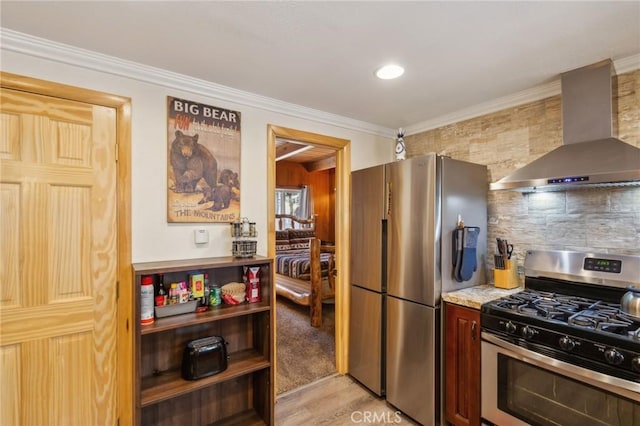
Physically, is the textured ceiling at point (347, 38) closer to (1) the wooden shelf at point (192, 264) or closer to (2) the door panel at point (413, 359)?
(1) the wooden shelf at point (192, 264)

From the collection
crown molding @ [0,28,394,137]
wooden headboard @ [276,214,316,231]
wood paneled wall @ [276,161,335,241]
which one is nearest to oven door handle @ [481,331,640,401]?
crown molding @ [0,28,394,137]

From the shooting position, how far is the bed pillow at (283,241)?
640 cm

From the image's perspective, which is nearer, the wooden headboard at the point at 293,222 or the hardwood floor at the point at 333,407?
the hardwood floor at the point at 333,407

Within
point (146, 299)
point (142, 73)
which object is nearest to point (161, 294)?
point (146, 299)

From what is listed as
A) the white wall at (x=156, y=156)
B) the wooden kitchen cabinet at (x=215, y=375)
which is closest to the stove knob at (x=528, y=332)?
the wooden kitchen cabinet at (x=215, y=375)

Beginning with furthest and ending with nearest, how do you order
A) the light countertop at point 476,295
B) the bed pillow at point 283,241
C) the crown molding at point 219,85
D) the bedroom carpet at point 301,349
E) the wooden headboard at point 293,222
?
the wooden headboard at point 293,222 < the bed pillow at point 283,241 < the bedroom carpet at point 301,349 < the light countertop at point 476,295 < the crown molding at point 219,85

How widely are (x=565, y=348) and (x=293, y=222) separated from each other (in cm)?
590

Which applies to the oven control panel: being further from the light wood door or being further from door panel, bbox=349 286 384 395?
the light wood door

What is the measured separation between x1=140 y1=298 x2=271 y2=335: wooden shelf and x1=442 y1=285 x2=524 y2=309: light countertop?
4.15 ft

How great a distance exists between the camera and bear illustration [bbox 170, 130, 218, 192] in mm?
2035

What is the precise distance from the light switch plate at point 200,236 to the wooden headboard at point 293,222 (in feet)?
15.5

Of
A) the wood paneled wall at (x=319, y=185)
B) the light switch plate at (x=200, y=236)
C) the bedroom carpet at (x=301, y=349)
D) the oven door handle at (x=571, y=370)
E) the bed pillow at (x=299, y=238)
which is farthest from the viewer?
the wood paneled wall at (x=319, y=185)

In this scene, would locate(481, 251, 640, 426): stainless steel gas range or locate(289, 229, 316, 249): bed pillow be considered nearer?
locate(481, 251, 640, 426): stainless steel gas range

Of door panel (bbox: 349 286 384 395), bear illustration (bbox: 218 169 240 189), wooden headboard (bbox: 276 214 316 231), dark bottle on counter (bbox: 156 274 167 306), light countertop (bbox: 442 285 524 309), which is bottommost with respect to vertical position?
door panel (bbox: 349 286 384 395)
